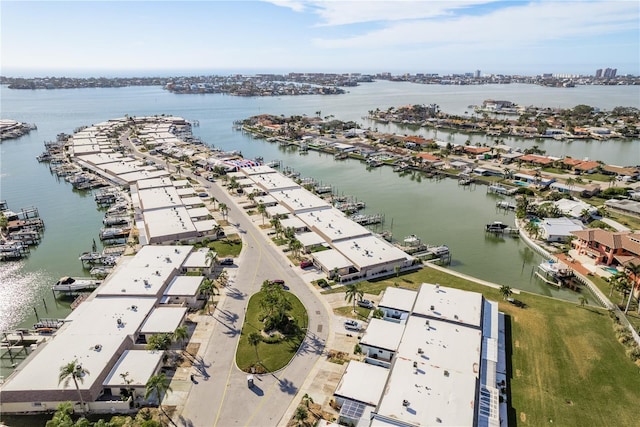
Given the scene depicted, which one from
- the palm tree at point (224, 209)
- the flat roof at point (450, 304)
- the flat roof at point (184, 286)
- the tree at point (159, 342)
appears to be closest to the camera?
the tree at point (159, 342)

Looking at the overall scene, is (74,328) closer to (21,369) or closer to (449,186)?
(21,369)

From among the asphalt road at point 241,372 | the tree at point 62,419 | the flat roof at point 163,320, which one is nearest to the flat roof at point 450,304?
the asphalt road at point 241,372

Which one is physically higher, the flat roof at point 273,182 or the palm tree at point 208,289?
the flat roof at point 273,182

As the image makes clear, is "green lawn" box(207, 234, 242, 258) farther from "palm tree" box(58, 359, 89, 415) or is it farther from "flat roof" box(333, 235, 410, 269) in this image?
"palm tree" box(58, 359, 89, 415)

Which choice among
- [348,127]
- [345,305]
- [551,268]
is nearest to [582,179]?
[551,268]

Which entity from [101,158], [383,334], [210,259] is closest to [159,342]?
[210,259]

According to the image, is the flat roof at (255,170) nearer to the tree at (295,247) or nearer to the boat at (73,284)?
the tree at (295,247)

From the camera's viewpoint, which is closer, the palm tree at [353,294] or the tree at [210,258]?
the palm tree at [353,294]
